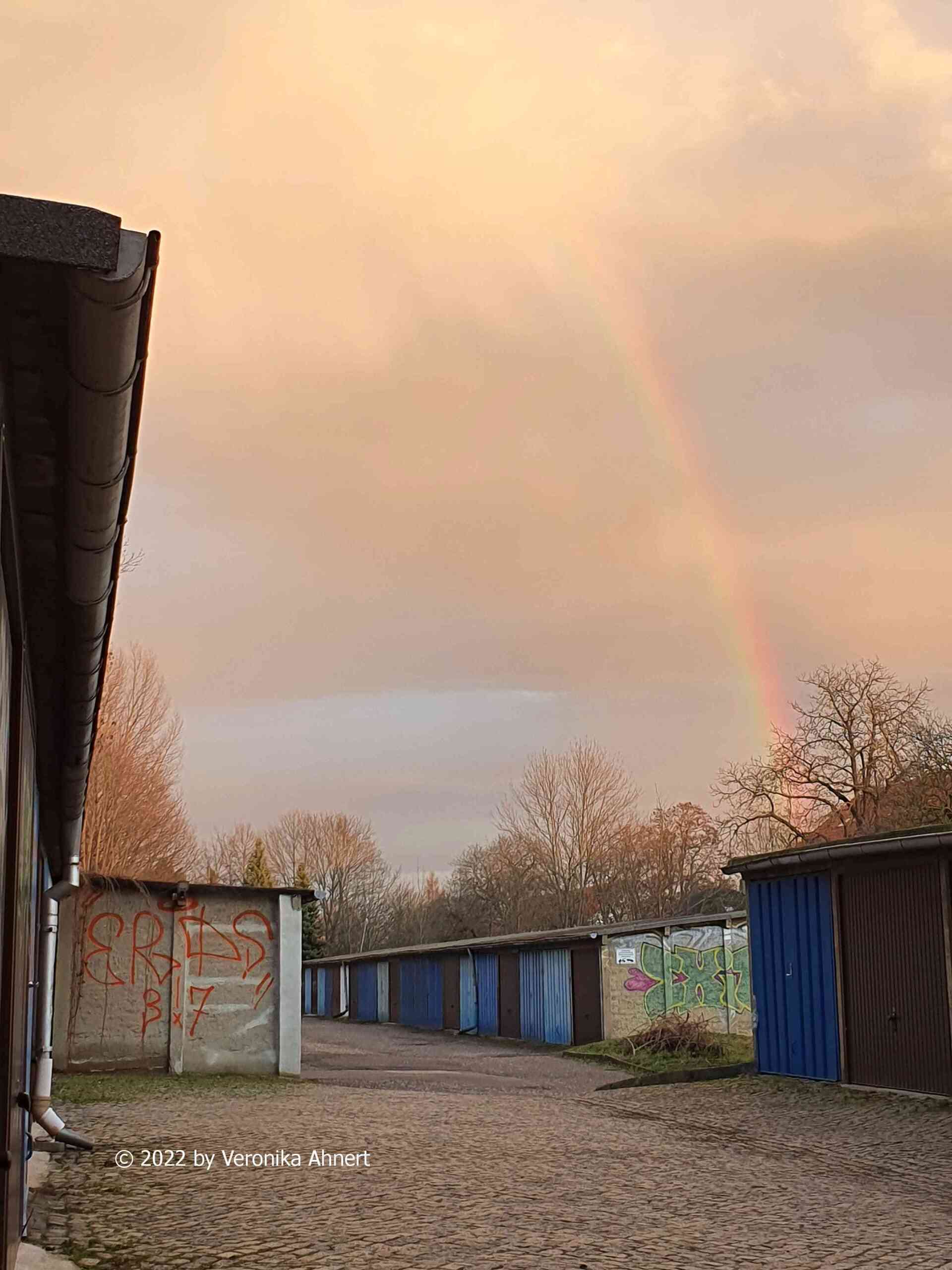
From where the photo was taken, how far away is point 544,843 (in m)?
61.9

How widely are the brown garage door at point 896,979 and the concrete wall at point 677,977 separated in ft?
46.3

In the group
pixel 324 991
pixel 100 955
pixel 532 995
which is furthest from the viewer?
pixel 324 991

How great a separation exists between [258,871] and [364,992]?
15.5 meters

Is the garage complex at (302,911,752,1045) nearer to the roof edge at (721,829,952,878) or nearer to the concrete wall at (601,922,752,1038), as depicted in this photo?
the concrete wall at (601,922,752,1038)

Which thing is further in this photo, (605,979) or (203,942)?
(605,979)

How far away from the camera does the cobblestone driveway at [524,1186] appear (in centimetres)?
721

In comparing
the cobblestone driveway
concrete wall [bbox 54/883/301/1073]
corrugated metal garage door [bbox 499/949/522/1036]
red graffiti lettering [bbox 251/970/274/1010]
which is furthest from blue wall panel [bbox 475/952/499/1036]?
the cobblestone driveway

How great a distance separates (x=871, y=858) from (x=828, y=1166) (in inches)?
233

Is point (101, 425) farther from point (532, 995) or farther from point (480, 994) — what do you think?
point (480, 994)

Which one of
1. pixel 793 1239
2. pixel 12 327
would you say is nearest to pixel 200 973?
pixel 793 1239

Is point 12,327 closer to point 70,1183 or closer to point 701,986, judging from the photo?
point 70,1183

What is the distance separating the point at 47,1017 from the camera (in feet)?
38.9

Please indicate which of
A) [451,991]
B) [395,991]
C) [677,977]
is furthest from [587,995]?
[395,991]

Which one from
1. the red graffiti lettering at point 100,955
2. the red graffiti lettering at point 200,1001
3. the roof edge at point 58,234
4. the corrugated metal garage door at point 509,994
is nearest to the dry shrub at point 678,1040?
the red graffiti lettering at point 200,1001
